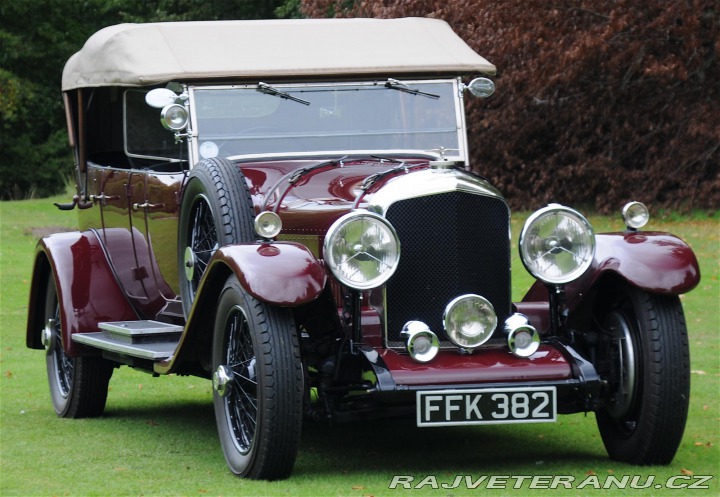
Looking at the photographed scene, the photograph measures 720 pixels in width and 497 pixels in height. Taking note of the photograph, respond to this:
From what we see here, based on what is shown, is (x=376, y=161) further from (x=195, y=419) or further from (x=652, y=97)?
(x=652, y=97)

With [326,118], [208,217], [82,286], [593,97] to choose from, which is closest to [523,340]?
[208,217]

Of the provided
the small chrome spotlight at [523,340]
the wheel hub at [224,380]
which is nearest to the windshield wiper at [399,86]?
the small chrome spotlight at [523,340]

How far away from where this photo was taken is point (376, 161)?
644 centimetres

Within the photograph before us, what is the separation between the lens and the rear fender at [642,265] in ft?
18.0

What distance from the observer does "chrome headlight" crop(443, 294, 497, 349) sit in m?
5.42

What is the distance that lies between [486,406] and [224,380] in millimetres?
1192

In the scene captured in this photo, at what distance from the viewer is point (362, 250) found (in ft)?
17.3

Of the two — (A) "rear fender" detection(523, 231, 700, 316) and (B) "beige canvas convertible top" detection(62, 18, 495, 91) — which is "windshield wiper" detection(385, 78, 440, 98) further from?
(A) "rear fender" detection(523, 231, 700, 316)

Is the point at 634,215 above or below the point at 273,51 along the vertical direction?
below

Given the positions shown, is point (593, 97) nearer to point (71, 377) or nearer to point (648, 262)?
point (71, 377)

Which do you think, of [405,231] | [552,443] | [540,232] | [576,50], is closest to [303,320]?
[405,231]

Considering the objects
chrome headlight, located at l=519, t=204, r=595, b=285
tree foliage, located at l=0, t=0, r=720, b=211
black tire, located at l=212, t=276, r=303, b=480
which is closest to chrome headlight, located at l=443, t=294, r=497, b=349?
chrome headlight, located at l=519, t=204, r=595, b=285

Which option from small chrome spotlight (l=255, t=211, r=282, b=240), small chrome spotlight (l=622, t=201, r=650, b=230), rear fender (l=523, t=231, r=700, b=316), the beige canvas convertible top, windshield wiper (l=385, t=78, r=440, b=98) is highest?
the beige canvas convertible top

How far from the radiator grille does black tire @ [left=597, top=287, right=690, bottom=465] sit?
0.68 meters
